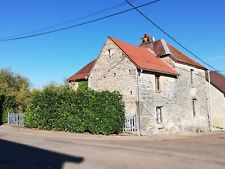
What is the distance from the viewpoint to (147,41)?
32531 millimetres

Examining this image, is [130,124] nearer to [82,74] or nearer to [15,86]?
[82,74]

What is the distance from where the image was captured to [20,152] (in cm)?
1292

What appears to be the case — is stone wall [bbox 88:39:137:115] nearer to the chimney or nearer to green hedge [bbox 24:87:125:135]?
green hedge [bbox 24:87:125:135]

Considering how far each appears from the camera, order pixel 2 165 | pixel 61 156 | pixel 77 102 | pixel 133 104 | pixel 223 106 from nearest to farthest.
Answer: pixel 2 165 → pixel 61 156 → pixel 77 102 → pixel 133 104 → pixel 223 106

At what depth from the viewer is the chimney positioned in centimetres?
3228

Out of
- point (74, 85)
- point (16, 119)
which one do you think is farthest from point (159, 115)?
point (16, 119)

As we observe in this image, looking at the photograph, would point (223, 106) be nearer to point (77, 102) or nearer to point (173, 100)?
point (173, 100)

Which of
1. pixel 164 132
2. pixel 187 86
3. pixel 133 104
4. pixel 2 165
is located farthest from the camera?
pixel 187 86

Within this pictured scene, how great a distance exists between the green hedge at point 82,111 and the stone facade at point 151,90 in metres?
2.32

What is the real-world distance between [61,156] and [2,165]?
92.2 inches

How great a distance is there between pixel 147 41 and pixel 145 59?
5419 mm

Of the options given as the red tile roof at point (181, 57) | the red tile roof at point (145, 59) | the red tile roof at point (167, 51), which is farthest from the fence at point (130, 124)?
the red tile roof at point (181, 57)

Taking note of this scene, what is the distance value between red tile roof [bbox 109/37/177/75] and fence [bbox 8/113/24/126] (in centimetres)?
1053

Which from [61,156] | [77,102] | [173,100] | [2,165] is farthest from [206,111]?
[2,165]
